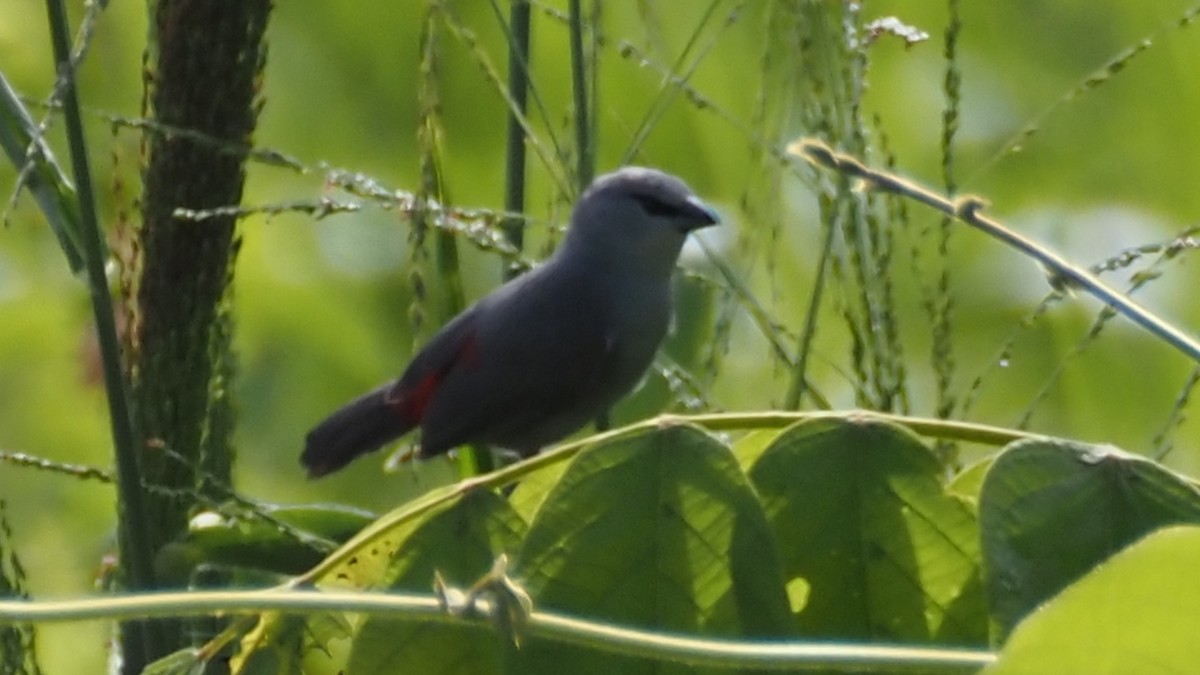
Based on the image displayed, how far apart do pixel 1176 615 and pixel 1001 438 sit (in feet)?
0.42

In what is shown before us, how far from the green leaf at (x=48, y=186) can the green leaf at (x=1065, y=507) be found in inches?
13.8

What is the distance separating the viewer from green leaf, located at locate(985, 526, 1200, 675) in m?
0.20

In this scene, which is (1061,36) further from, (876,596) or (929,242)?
(876,596)

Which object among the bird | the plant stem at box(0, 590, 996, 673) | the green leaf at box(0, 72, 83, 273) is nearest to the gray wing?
the bird

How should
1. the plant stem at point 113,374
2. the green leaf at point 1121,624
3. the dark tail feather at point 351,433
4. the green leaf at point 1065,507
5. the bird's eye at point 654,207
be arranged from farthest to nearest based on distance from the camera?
the bird's eye at point 654,207 → the dark tail feather at point 351,433 → the plant stem at point 113,374 → the green leaf at point 1065,507 → the green leaf at point 1121,624

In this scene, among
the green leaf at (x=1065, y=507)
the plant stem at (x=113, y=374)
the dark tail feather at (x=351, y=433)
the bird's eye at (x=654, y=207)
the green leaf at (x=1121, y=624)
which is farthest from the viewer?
the bird's eye at (x=654, y=207)

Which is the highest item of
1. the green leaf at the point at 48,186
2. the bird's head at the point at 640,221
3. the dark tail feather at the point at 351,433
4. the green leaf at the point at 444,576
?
the green leaf at the point at 48,186

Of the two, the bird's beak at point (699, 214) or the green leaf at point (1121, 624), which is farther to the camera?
the bird's beak at point (699, 214)

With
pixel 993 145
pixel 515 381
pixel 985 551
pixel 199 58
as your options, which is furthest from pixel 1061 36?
pixel 985 551

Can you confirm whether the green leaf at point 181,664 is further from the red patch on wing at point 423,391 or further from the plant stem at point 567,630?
the red patch on wing at point 423,391

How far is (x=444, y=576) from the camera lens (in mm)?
348

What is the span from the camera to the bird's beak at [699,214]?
96cm

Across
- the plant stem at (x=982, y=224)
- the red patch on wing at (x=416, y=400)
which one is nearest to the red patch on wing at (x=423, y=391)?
the red patch on wing at (x=416, y=400)

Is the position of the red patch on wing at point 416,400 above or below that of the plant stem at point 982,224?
below
